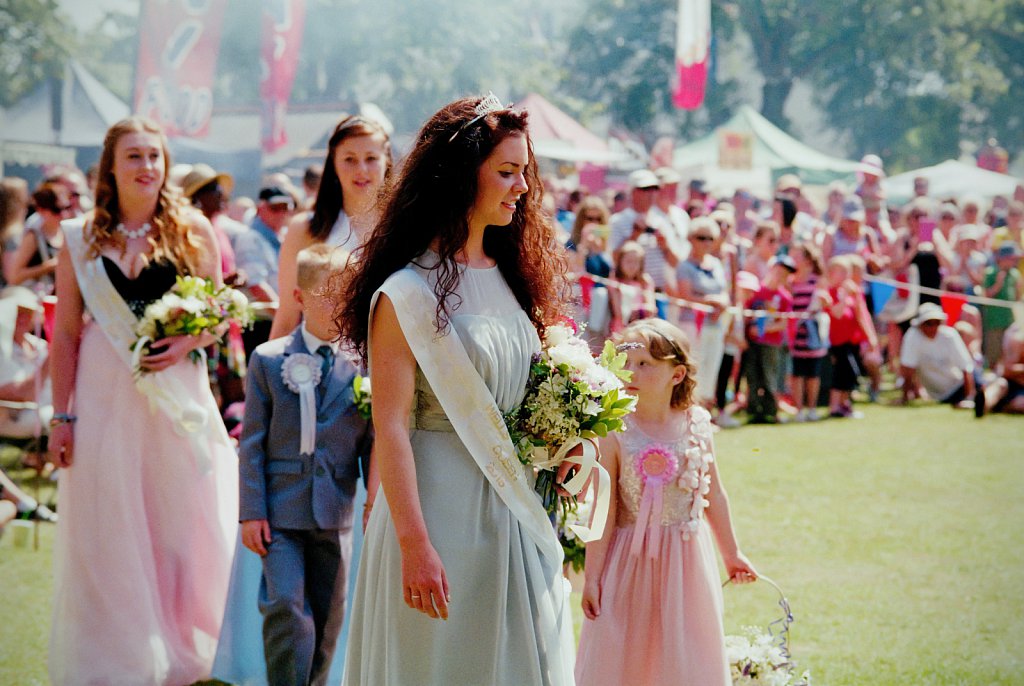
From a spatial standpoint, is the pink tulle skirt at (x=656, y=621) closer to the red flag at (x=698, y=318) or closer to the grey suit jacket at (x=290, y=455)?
the grey suit jacket at (x=290, y=455)

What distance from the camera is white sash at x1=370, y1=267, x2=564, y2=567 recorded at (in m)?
2.73

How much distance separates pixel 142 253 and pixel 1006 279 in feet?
38.3

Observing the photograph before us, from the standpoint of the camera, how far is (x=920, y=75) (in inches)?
1793

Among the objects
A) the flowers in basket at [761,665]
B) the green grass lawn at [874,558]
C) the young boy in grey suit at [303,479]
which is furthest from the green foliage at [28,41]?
the flowers in basket at [761,665]

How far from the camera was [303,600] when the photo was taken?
3.99 m

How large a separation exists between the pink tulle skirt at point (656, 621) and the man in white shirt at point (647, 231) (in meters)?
7.13

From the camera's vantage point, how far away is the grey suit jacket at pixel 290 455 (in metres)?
3.97

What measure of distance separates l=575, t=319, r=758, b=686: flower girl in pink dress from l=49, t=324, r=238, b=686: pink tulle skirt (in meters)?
1.65

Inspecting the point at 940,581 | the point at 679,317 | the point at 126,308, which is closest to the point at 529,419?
the point at 126,308

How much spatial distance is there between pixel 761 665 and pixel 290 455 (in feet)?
5.56

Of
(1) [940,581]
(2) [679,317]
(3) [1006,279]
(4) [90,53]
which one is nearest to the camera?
(1) [940,581]

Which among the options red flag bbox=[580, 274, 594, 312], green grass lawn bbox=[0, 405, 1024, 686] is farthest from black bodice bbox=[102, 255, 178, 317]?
red flag bbox=[580, 274, 594, 312]

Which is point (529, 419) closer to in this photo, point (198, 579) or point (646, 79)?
point (198, 579)

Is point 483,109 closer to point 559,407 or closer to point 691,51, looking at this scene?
point 559,407
